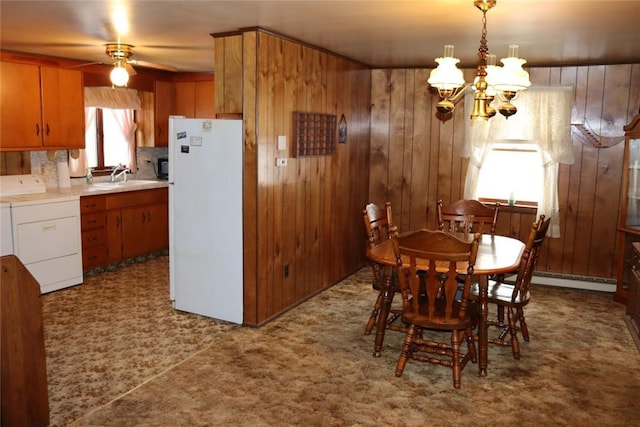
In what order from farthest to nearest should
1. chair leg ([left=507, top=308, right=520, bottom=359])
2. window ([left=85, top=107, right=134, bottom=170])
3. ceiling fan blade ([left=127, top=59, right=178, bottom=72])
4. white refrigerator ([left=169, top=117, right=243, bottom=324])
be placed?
1. window ([left=85, top=107, right=134, bottom=170])
2. ceiling fan blade ([left=127, top=59, right=178, bottom=72])
3. white refrigerator ([left=169, top=117, right=243, bottom=324])
4. chair leg ([left=507, top=308, right=520, bottom=359])

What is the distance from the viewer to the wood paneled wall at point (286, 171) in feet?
13.3

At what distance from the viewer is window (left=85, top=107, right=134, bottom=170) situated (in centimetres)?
650

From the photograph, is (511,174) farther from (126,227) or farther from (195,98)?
(126,227)

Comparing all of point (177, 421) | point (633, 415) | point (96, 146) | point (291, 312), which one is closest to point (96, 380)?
point (177, 421)

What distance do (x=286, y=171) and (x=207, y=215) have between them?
2.33 ft

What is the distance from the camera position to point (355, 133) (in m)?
5.82

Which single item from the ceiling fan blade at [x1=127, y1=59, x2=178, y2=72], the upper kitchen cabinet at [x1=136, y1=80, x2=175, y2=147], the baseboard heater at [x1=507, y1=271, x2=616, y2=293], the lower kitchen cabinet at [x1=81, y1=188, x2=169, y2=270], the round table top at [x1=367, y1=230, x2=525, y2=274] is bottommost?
the baseboard heater at [x1=507, y1=271, x2=616, y2=293]

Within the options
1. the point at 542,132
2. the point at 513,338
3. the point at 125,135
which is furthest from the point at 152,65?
the point at 513,338

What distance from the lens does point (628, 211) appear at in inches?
201

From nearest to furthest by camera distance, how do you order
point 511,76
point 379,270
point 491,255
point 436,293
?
point 511,76 → point 436,293 → point 491,255 → point 379,270

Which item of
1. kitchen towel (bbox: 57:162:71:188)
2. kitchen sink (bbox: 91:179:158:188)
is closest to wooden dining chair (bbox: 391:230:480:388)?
kitchen sink (bbox: 91:179:158:188)

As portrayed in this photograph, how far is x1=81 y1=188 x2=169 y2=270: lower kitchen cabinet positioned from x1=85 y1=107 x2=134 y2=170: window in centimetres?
76

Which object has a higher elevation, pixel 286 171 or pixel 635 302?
pixel 286 171

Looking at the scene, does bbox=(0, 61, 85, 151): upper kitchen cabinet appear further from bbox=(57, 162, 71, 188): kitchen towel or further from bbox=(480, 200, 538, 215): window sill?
bbox=(480, 200, 538, 215): window sill
